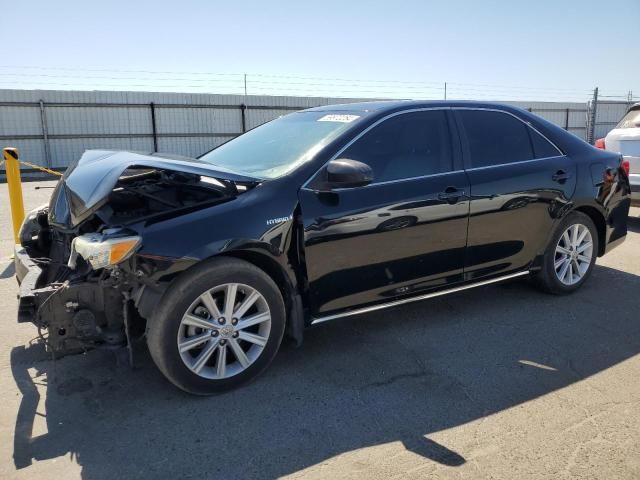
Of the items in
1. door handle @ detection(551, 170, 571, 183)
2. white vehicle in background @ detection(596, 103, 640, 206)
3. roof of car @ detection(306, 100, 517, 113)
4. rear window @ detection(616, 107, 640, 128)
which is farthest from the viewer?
rear window @ detection(616, 107, 640, 128)

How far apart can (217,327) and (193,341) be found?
0.51 feet

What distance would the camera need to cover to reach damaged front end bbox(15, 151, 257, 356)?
2842 millimetres

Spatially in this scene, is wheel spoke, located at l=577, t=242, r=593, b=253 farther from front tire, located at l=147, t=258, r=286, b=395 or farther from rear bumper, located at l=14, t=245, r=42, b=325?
rear bumper, located at l=14, t=245, r=42, b=325

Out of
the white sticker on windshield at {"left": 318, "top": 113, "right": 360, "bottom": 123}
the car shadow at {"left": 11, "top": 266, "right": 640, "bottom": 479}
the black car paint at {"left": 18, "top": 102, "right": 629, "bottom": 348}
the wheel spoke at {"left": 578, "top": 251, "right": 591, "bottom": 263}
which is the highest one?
the white sticker on windshield at {"left": 318, "top": 113, "right": 360, "bottom": 123}

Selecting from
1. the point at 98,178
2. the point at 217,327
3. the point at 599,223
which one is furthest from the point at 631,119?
the point at 98,178

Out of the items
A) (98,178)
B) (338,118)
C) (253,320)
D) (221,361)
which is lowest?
(221,361)

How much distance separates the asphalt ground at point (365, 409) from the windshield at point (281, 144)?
1315 millimetres

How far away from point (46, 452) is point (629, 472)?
A: 278cm

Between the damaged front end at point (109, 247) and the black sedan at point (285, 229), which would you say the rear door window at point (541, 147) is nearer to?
the black sedan at point (285, 229)

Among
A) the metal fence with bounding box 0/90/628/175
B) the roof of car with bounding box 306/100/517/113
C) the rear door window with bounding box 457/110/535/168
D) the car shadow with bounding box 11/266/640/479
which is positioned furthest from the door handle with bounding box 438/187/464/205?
the metal fence with bounding box 0/90/628/175

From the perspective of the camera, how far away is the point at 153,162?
310cm

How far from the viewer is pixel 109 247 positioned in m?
2.75

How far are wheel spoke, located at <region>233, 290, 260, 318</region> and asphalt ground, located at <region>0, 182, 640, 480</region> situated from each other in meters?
0.48

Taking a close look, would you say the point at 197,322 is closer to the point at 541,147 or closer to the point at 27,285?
the point at 27,285
